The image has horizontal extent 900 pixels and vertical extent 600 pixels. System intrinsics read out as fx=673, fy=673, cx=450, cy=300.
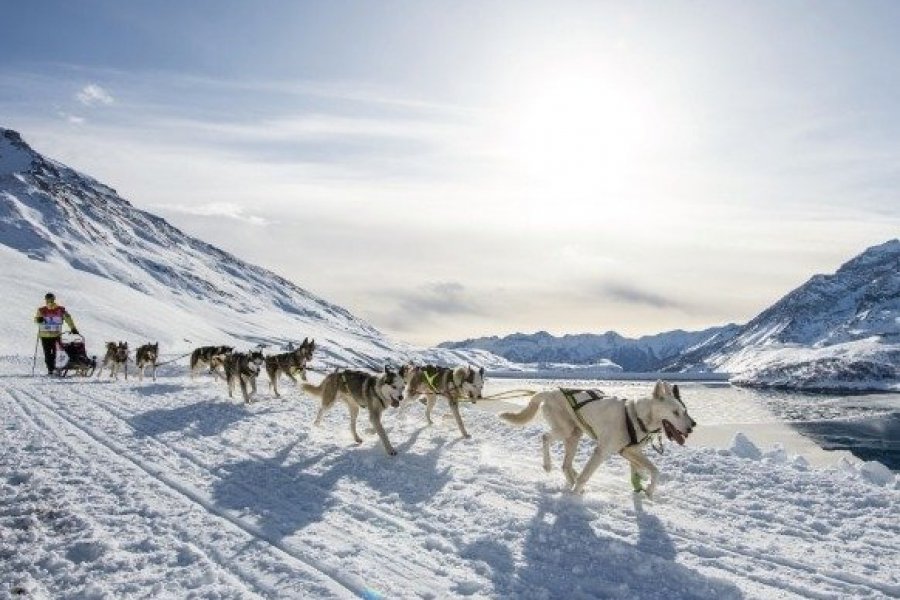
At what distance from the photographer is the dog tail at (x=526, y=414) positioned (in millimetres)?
9602

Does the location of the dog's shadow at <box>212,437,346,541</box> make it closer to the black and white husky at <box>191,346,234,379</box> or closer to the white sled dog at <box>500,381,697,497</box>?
→ the white sled dog at <box>500,381,697,497</box>

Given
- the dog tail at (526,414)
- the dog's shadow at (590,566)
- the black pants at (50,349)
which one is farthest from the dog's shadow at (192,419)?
the black pants at (50,349)

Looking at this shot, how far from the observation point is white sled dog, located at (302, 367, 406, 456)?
10922mm

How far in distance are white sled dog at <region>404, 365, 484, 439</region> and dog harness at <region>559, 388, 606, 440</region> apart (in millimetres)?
3770

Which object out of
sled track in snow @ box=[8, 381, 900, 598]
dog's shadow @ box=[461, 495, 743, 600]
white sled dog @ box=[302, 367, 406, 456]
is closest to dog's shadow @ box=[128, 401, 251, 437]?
sled track in snow @ box=[8, 381, 900, 598]

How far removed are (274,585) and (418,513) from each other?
222 centimetres

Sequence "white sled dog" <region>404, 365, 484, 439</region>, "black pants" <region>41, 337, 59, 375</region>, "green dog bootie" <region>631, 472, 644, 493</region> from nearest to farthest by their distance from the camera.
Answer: "green dog bootie" <region>631, 472, 644, 493</region> < "white sled dog" <region>404, 365, 484, 439</region> < "black pants" <region>41, 337, 59, 375</region>

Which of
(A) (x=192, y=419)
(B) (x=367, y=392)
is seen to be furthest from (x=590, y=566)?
(A) (x=192, y=419)

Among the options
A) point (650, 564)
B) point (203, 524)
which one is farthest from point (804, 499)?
point (203, 524)

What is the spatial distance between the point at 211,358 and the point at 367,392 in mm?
11618

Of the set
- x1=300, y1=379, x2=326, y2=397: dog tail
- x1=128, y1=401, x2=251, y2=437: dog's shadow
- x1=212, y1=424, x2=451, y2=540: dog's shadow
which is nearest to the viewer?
x1=212, y1=424, x2=451, y2=540: dog's shadow

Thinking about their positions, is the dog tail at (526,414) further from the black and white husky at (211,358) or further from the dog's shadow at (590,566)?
the black and white husky at (211,358)

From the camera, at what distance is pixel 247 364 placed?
16656mm

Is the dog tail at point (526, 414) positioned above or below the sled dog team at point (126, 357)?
below
